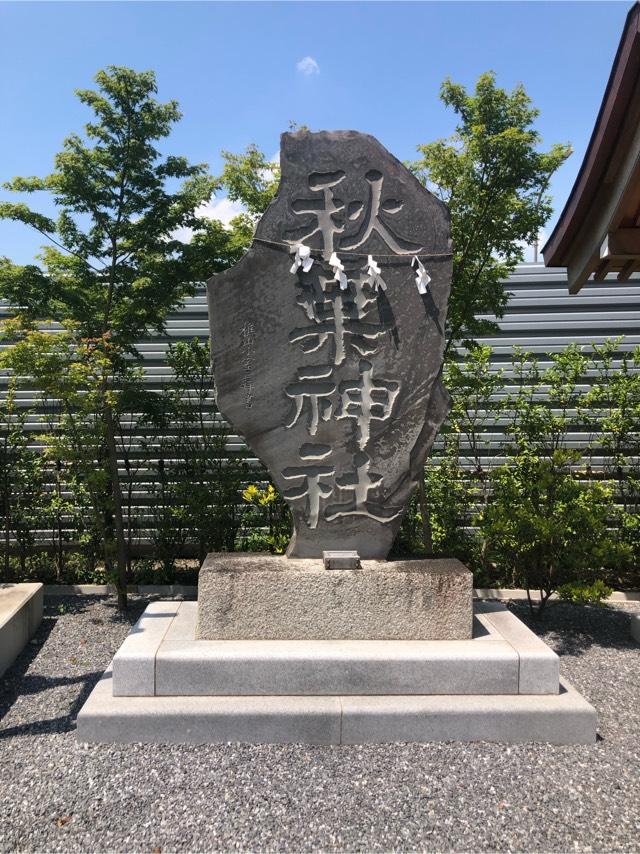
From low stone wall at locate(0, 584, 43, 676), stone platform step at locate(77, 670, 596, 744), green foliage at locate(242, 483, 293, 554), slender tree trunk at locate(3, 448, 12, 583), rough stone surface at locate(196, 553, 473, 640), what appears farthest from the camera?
green foliage at locate(242, 483, 293, 554)

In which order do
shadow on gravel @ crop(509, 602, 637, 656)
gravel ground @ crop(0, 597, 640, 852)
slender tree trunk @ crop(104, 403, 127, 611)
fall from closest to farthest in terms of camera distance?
1. gravel ground @ crop(0, 597, 640, 852)
2. shadow on gravel @ crop(509, 602, 637, 656)
3. slender tree trunk @ crop(104, 403, 127, 611)

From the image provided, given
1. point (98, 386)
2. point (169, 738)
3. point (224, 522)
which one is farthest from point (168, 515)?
point (169, 738)

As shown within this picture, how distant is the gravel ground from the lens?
2869mm

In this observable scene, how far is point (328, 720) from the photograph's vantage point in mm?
3682

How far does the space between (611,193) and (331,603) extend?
3.48m

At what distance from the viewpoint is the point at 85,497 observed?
7.09 metres

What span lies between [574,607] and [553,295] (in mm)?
4352

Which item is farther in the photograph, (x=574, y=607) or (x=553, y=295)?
(x=553, y=295)

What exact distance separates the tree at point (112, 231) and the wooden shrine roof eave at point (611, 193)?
320 centimetres

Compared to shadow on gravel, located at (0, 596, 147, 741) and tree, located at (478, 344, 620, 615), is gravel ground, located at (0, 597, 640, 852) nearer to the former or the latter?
shadow on gravel, located at (0, 596, 147, 741)

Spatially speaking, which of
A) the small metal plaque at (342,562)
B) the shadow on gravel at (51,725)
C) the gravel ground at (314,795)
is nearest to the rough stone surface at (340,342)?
the small metal plaque at (342,562)

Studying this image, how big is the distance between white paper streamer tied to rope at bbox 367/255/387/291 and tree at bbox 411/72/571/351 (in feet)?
6.30

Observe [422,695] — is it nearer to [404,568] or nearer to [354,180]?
[404,568]

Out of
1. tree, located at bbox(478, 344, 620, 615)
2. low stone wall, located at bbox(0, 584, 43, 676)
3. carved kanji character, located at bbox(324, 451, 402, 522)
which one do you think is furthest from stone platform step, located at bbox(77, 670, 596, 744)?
tree, located at bbox(478, 344, 620, 615)
